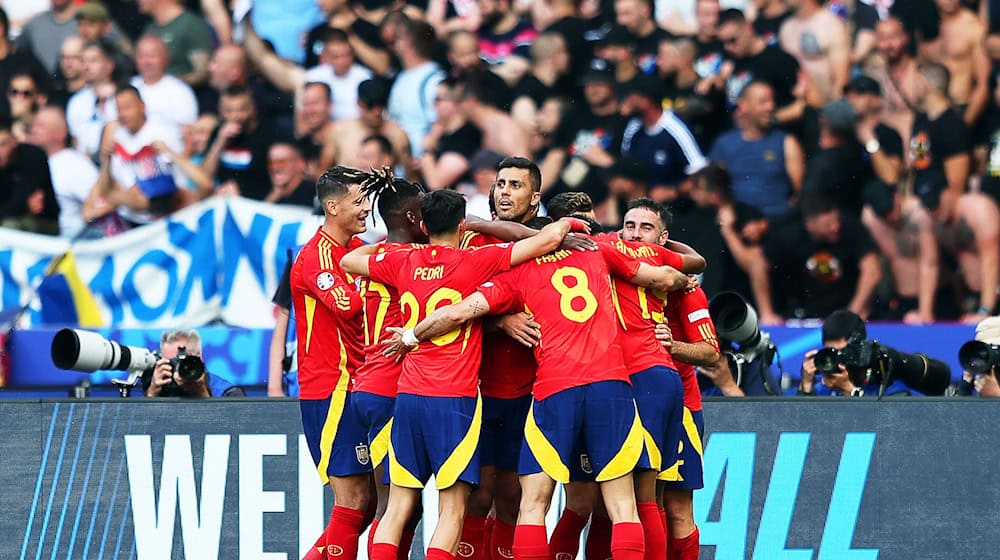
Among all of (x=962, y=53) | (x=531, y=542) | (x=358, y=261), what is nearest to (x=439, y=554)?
(x=531, y=542)

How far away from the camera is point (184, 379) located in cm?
928

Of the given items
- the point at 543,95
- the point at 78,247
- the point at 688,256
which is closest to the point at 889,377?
the point at 688,256

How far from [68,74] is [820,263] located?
643 cm

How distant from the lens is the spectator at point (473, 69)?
1279 cm

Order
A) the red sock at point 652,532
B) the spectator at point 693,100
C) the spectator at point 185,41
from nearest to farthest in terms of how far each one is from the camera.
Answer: the red sock at point 652,532, the spectator at point 693,100, the spectator at point 185,41

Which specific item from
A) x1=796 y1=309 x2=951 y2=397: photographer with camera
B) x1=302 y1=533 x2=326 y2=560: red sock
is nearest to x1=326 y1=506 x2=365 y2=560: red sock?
x1=302 y1=533 x2=326 y2=560: red sock

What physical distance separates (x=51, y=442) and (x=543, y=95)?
211 inches

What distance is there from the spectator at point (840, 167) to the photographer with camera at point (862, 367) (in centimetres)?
230

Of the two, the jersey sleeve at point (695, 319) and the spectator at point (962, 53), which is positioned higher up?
the spectator at point (962, 53)

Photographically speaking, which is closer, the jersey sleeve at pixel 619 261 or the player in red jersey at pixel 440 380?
the player in red jersey at pixel 440 380

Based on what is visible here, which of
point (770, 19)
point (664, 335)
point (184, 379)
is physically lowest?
point (184, 379)

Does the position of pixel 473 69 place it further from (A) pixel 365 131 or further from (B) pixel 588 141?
(B) pixel 588 141

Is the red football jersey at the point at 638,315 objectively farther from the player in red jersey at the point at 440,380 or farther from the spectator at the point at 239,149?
the spectator at the point at 239,149

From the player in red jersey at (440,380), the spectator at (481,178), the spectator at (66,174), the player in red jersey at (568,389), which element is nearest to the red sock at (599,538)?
the player in red jersey at (568,389)
